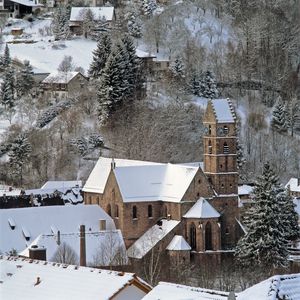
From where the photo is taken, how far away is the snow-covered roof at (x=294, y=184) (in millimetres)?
68213

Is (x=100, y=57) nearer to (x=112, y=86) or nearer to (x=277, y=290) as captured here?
(x=112, y=86)

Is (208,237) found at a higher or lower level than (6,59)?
lower

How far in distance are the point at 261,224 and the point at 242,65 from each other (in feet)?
126

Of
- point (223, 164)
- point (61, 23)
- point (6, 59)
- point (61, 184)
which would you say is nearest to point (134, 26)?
point (61, 23)

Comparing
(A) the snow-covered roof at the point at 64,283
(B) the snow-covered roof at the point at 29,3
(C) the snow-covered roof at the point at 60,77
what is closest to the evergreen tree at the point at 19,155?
(C) the snow-covered roof at the point at 60,77

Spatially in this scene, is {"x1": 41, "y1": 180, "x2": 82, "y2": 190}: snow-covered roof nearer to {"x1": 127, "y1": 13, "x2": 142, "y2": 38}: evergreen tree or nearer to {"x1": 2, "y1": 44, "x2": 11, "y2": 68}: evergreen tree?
{"x1": 2, "y1": 44, "x2": 11, "y2": 68}: evergreen tree

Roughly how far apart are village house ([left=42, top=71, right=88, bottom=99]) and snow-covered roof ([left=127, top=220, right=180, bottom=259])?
25299 millimetres

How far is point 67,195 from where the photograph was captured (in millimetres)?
59531

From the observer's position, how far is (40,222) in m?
50.3

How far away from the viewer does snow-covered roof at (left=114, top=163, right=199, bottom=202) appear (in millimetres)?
52781

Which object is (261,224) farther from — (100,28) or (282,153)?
(100,28)

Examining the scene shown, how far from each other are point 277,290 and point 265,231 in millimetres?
31156

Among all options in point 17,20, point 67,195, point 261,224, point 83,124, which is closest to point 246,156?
point 83,124

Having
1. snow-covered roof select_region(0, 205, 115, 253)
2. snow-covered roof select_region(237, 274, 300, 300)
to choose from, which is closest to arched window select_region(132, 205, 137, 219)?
snow-covered roof select_region(0, 205, 115, 253)
